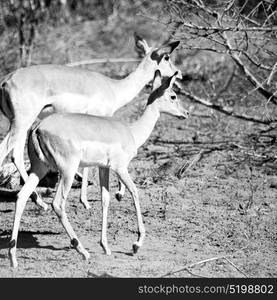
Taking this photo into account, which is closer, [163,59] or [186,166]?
[163,59]

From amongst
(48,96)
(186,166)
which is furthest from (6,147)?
(186,166)

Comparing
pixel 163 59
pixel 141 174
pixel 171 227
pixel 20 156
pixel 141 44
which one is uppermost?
pixel 163 59

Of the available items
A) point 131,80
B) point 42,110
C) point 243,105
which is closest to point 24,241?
point 42,110

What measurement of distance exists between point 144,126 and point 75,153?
3.45ft

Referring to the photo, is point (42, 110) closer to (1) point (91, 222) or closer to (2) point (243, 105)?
(1) point (91, 222)

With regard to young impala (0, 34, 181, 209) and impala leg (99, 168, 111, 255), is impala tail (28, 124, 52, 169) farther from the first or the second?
young impala (0, 34, 181, 209)

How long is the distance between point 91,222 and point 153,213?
25.8 inches

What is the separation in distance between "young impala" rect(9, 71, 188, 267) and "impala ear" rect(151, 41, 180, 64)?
5.87 feet

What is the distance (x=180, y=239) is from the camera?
749 centimetres

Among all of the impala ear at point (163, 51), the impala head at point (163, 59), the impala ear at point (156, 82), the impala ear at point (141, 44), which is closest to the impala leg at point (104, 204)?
the impala ear at point (156, 82)

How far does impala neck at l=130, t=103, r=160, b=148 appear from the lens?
7.49 meters

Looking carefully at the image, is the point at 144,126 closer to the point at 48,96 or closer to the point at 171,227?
the point at 171,227

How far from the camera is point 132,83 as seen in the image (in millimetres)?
8922

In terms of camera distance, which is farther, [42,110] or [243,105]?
[243,105]
